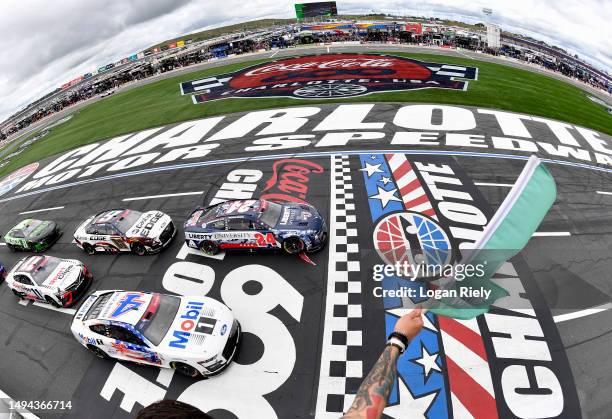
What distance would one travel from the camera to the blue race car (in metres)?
11.0

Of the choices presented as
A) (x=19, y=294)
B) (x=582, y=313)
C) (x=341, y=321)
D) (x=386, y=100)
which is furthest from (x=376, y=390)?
(x=386, y=100)

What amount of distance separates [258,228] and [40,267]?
7180 millimetres

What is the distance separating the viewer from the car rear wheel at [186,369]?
7852mm

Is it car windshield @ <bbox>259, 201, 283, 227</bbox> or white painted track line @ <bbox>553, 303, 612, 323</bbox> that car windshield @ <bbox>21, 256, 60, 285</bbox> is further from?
white painted track line @ <bbox>553, 303, 612, 323</bbox>

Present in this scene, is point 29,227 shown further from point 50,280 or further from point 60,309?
point 60,309

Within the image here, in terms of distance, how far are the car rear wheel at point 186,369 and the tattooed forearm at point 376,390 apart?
245 inches

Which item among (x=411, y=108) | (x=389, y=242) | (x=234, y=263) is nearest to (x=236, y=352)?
(x=234, y=263)

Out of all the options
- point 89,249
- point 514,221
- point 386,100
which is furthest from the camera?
point 386,100

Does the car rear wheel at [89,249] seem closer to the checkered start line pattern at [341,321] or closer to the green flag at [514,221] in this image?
the checkered start line pattern at [341,321]

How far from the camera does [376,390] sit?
276 centimetres

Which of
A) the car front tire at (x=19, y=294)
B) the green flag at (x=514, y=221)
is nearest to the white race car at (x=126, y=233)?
the car front tire at (x=19, y=294)

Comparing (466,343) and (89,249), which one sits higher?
(89,249)

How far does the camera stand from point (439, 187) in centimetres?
1400

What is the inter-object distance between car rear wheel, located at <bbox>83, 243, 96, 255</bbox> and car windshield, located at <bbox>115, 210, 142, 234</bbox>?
1553mm
